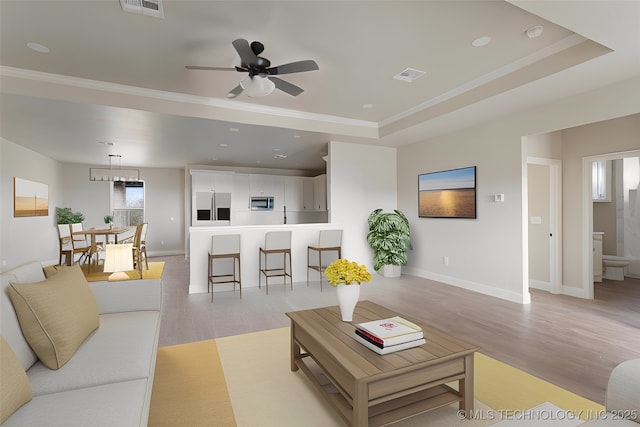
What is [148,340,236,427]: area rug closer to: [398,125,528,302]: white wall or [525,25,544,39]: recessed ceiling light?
[525,25,544,39]: recessed ceiling light

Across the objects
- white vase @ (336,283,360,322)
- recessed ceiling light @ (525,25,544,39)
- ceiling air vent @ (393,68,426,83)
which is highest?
ceiling air vent @ (393,68,426,83)

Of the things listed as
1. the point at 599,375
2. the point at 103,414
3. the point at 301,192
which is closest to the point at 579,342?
the point at 599,375

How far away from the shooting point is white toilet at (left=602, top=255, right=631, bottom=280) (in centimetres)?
560

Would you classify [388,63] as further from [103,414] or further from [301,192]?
[301,192]

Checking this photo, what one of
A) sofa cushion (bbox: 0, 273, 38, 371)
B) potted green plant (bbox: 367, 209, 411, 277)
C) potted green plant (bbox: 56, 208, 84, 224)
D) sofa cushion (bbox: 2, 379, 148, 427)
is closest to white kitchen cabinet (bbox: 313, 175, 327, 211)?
potted green plant (bbox: 367, 209, 411, 277)

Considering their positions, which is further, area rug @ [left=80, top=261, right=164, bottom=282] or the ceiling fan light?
area rug @ [left=80, top=261, right=164, bottom=282]

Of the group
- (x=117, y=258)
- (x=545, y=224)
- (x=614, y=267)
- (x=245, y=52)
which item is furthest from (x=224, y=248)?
(x=614, y=267)

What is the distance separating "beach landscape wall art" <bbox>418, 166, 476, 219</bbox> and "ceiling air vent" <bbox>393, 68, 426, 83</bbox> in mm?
1976

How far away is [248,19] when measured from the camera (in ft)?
8.86

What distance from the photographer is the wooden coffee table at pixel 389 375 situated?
1599mm

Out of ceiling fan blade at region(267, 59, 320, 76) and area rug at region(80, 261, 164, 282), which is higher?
ceiling fan blade at region(267, 59, 320, 76)

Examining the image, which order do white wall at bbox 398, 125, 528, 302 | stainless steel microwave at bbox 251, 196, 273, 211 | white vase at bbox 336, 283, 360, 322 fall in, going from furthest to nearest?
1. stainless steel microwave at bbox 251, 196, 273, 211
2. white wall at bbox 398, 125, 528, 302
3. white vase at bbox 336, 283, 360, 322

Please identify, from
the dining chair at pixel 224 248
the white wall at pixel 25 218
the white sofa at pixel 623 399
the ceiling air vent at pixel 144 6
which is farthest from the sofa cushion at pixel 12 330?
the white wall at pixel 25 218

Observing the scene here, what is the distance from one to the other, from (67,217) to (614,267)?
471 inches
